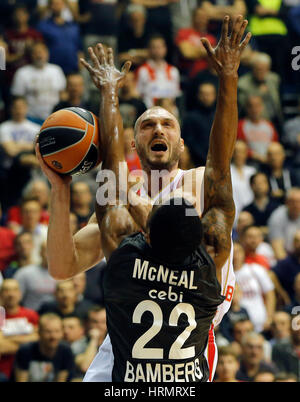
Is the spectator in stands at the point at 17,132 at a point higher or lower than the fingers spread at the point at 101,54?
higher

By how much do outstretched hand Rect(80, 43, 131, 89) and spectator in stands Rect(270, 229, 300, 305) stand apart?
499 cm

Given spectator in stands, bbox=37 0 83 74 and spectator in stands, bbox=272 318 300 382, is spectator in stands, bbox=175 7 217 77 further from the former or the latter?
spectator in stands, bbox=272 318 300 382

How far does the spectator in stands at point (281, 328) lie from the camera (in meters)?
8.47

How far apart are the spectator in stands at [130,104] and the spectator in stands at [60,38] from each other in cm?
103

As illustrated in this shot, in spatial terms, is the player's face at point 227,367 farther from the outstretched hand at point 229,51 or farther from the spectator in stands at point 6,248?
the outstretched hand at point 229,51

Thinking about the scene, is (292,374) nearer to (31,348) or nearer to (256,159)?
(31,348)

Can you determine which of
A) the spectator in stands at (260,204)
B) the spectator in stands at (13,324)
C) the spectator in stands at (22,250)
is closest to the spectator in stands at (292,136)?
the spectator in stands at (260,204)

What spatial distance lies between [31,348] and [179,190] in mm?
3756

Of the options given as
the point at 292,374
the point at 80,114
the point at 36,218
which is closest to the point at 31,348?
the point at 36,218

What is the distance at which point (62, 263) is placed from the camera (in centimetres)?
476

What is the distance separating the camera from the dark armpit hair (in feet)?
12.1

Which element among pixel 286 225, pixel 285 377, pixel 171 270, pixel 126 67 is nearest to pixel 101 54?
pixel 126 67

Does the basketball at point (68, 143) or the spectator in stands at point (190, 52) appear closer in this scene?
the basketball at point (68, 143)

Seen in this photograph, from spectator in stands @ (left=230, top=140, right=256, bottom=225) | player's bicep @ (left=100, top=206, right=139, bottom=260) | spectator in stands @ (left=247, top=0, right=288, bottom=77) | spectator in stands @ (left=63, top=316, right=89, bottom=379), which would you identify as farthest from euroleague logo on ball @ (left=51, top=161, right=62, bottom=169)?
spectator in stands @ (left=247, top=0, right=288, bottom=77)
